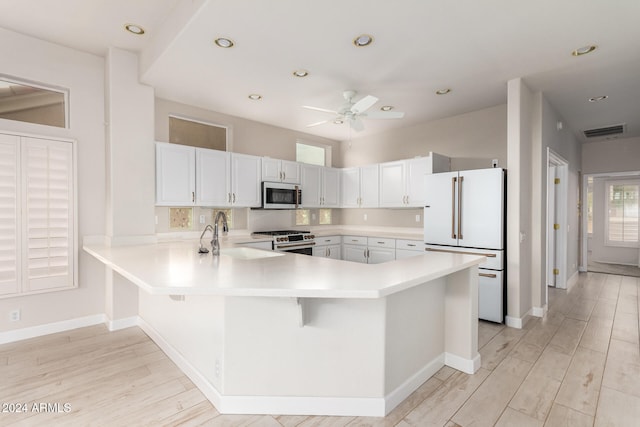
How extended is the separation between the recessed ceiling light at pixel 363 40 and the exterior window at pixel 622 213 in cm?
780

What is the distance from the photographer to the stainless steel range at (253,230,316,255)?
174 inches

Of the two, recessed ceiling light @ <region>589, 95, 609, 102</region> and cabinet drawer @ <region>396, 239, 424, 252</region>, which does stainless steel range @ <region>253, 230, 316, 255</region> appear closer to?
cabinet drawer @ <region>396, 239, 424, 252</region>

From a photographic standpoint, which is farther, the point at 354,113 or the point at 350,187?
the point at 350,187

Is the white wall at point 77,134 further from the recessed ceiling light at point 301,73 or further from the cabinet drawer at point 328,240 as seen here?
the cabinet drawer at point 328,240

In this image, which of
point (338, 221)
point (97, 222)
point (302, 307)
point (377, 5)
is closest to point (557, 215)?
point (338, 221)

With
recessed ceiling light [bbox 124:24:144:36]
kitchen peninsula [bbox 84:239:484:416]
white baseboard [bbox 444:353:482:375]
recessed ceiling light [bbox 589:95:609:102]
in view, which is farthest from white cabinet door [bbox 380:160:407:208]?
recessed ceiling light [bbox 124:24:144:36]

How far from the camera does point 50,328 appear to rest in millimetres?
3209

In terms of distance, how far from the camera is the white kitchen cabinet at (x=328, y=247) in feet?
16.5

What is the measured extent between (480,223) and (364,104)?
1877 millimetres

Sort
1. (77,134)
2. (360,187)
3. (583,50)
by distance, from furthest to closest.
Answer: (360,187)
(77,134)
(583,50)

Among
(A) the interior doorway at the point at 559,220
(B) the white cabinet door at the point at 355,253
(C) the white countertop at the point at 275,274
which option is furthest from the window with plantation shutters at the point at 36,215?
(A) the interior doorway at the point at 559,220

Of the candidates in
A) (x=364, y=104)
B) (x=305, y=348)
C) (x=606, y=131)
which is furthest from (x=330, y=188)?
(x=606, y=131)

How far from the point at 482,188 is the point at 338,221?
321 cm

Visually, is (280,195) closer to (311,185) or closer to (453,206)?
(311,185)
